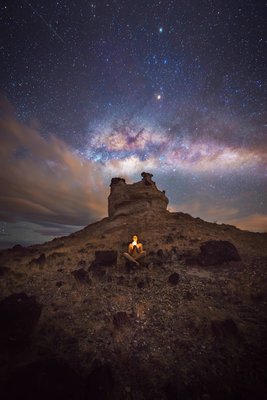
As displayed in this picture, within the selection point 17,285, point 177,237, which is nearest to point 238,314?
point 177,237

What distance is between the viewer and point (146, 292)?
1479cm

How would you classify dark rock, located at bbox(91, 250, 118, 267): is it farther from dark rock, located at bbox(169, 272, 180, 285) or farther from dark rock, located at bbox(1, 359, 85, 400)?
dark rock, located at bbox(1, 359, 85, 400)

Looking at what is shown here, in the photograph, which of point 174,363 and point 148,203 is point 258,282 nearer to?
point 174,363

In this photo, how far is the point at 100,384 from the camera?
755cm

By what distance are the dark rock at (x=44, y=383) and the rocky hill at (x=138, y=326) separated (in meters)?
0.03

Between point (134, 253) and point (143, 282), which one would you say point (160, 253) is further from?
point (143, 282)

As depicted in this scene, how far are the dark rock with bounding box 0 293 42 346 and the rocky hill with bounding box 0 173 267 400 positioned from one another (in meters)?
0.05

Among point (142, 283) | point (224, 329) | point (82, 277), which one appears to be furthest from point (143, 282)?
point (224, 329)

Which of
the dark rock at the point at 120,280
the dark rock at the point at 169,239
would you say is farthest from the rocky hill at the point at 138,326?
the dark rock at the point at 169,239

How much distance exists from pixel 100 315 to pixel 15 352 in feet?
14.8

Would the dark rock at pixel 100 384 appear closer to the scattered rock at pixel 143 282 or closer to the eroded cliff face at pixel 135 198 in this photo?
the scattered rock at pixel 143 282

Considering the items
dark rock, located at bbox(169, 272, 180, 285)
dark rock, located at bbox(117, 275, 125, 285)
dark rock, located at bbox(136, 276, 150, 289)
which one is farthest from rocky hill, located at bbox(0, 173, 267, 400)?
dark rock, located at bbox(117, 275, 125, 285)

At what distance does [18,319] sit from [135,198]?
2913 centimetres

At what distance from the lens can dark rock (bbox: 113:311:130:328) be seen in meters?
11.2
